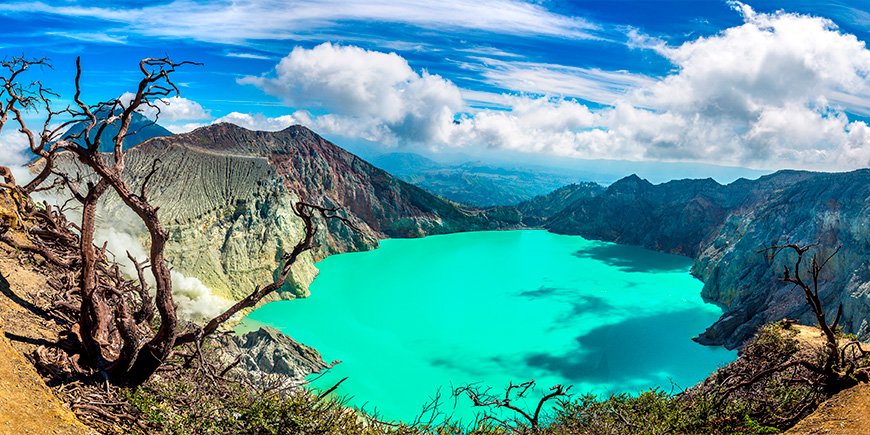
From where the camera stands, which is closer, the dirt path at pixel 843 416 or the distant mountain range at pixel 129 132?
the dirt path at pixel 843 416

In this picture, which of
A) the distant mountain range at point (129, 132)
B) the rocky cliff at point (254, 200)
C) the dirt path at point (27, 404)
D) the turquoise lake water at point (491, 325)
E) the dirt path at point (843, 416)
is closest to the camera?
the dirt path at point (27, 404)

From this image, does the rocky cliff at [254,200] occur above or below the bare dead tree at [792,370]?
below

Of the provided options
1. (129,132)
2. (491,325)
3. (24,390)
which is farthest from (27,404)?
(491,325)

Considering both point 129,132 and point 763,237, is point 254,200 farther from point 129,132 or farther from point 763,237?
point 763,237

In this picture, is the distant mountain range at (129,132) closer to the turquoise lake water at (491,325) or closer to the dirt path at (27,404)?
the dirt path at (27,404)

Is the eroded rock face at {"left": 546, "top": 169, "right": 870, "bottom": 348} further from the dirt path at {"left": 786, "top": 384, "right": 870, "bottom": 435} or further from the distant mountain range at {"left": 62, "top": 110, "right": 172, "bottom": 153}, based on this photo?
the distant mountain range at {"left": 62, "top": 110, "right": 172, "bottom": 153}

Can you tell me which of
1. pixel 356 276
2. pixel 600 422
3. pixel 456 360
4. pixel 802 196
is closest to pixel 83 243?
pixel 600 422

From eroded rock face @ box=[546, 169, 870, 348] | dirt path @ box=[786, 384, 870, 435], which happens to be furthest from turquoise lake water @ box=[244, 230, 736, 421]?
dirt path @ box=[786, 384, 870, 435]

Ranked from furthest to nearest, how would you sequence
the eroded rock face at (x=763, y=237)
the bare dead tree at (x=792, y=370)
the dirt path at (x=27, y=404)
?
the eroded rock face at (x=763, y=237) → the bare dead tree at (x=792, y=370) → the dirt path at (x=27, y=404)

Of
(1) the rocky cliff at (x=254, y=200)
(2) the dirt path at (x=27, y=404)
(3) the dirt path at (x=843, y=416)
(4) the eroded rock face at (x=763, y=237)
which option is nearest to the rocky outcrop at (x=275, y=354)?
(1) the rocky cliff at (x=254, y=200)
